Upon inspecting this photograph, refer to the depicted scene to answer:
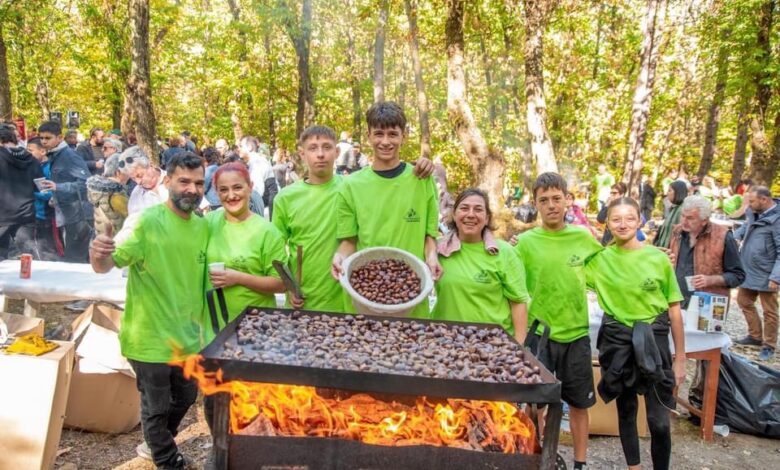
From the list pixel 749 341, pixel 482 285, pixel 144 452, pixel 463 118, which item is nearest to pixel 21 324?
pixel 144 452

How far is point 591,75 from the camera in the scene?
2389 cm

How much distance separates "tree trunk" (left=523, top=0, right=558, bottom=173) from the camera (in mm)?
11047

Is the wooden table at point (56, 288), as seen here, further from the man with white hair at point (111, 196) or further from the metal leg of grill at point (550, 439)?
the metal leg of grill at point (550, 439)

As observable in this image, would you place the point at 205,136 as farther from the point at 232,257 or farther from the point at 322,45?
the point at 232,257

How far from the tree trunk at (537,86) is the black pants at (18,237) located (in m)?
8.48

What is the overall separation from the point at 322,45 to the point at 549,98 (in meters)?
12.4

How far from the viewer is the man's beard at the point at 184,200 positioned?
3.32 meters

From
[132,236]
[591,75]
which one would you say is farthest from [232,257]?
[591,75]

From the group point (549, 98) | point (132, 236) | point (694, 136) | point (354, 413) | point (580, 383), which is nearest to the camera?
point (354, 413)

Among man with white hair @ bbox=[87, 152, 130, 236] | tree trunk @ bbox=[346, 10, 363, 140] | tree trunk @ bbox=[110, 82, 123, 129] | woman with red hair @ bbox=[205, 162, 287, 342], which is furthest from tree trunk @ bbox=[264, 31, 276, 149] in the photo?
woman with red hair @ bbox=[205, 162, 287, 342]

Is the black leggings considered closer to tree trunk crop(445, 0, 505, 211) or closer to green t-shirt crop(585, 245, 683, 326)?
green t-shirt crop(585, 245, 683, 326)

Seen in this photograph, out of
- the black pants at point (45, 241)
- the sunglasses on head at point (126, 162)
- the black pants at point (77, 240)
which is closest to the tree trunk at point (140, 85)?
the black pants at point (77, 240)

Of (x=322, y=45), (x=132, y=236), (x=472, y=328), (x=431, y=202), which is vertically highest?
(x=322, y=45)

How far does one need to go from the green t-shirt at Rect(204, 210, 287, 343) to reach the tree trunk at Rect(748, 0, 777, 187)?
15.5 metres
